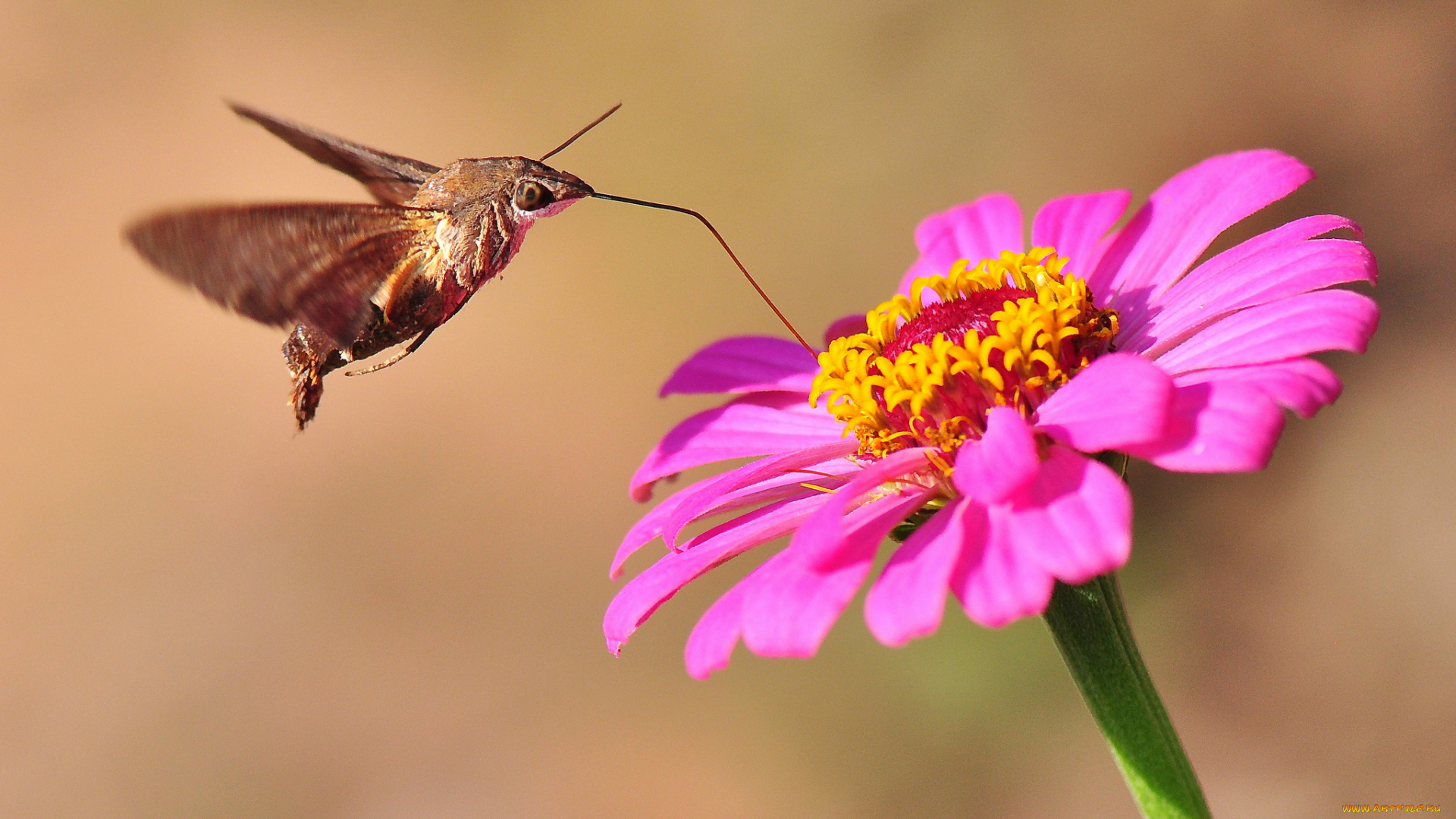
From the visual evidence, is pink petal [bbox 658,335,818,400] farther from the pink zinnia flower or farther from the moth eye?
the moth eye

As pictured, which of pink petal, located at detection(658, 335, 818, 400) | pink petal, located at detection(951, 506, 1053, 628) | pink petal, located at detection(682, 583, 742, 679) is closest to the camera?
pink petal, located at detection(951, 506, 1053, 628)

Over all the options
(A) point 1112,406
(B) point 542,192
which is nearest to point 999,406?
(A) point 1112,406

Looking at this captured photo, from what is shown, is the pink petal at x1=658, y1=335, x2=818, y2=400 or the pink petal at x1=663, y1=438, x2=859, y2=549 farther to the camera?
the pink petal at x1=658, y1=335, x2=818, y2=400

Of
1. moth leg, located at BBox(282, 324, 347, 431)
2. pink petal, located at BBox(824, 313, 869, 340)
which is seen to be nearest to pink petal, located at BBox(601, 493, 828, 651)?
pink petal, located at BBox(824, 313, 869, 340)

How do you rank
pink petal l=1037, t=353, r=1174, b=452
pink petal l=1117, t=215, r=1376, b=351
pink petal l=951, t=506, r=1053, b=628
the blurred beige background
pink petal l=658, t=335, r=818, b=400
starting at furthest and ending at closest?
the blurred beige background, pink petal l=658, t=335, r=818, b=400, pink petal l=1117, t=215, r=1376, b=351, pink petal l=1037, t=353, r=1174, b=452, pink petal l=951, t=506, r=1053, b=628

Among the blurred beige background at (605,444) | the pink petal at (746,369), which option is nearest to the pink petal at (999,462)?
the pink petal at (746,369)

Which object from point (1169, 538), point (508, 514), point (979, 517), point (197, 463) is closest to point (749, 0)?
point (508, 514)

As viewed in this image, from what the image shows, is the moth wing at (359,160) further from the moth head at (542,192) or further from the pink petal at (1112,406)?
the pink petal at (1112,406)
